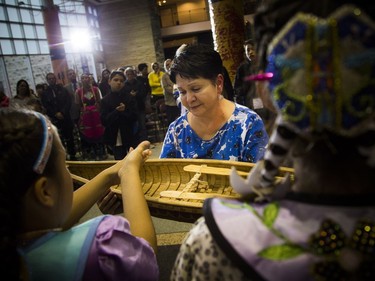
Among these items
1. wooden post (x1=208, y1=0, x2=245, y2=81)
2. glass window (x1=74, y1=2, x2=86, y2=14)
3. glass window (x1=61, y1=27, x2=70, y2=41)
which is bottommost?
wooden post (x1=208, y1=0, x2=245, y2=81)

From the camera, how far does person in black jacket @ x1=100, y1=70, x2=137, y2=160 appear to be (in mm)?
4434

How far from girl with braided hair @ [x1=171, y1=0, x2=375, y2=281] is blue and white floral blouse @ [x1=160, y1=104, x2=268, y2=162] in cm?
129

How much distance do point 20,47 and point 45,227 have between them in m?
12.5

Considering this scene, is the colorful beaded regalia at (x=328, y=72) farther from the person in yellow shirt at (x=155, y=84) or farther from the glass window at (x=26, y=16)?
the glass window at (x=26, y=16)

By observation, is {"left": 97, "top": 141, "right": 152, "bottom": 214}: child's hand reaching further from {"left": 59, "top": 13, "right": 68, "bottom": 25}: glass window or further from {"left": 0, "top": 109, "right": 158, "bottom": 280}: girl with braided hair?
{"left": 59, "top": 13, "right": 68, "bottom": 25}: glass window

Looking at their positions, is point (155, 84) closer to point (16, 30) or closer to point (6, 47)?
point (6, 47)

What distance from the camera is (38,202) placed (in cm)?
91

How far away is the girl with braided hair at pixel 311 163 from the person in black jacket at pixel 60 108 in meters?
5.78

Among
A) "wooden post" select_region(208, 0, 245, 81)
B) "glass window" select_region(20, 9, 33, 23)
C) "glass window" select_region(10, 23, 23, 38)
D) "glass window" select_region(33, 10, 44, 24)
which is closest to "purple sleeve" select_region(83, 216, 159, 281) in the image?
"wooden post" select_region(208, 0, 245, 81)

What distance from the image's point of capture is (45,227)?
96 centimetres

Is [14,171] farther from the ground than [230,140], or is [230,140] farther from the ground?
[14,171]

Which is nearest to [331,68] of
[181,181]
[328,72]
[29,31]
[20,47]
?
[328,72]

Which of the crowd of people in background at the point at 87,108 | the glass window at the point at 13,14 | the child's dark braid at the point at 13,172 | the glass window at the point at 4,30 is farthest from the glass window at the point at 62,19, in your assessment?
the child's dark braid at the point at 13,172

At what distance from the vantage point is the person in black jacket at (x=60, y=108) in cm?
595
